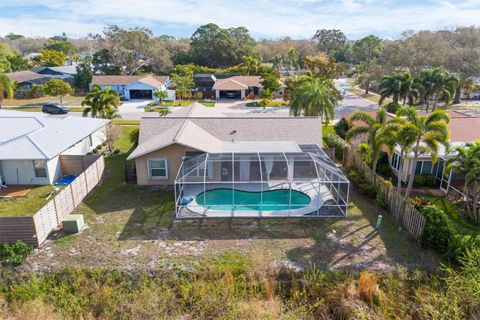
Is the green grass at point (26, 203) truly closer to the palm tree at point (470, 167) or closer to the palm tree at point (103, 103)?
the palm tree at point (103, 103)

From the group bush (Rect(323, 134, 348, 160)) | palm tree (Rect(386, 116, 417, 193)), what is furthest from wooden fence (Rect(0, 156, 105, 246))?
bush (Rect(323, 134, 348, 160))

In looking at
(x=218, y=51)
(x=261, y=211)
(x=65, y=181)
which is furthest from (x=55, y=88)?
(x=218, y=51)

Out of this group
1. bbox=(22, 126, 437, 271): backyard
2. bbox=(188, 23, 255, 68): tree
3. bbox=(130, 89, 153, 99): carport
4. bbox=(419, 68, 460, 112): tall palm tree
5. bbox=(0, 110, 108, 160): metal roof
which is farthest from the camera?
bbox=(188, 23, 255, 68): tree

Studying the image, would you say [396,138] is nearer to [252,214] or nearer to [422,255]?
[422,255]

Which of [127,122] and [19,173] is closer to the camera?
[19,173]

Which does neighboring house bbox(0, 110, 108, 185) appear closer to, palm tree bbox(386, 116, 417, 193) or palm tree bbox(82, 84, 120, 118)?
palm tree bbox(82, 84, 120, 118)

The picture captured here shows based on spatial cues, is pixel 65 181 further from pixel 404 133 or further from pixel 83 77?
pixel 83 77

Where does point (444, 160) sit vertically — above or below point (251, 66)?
below
